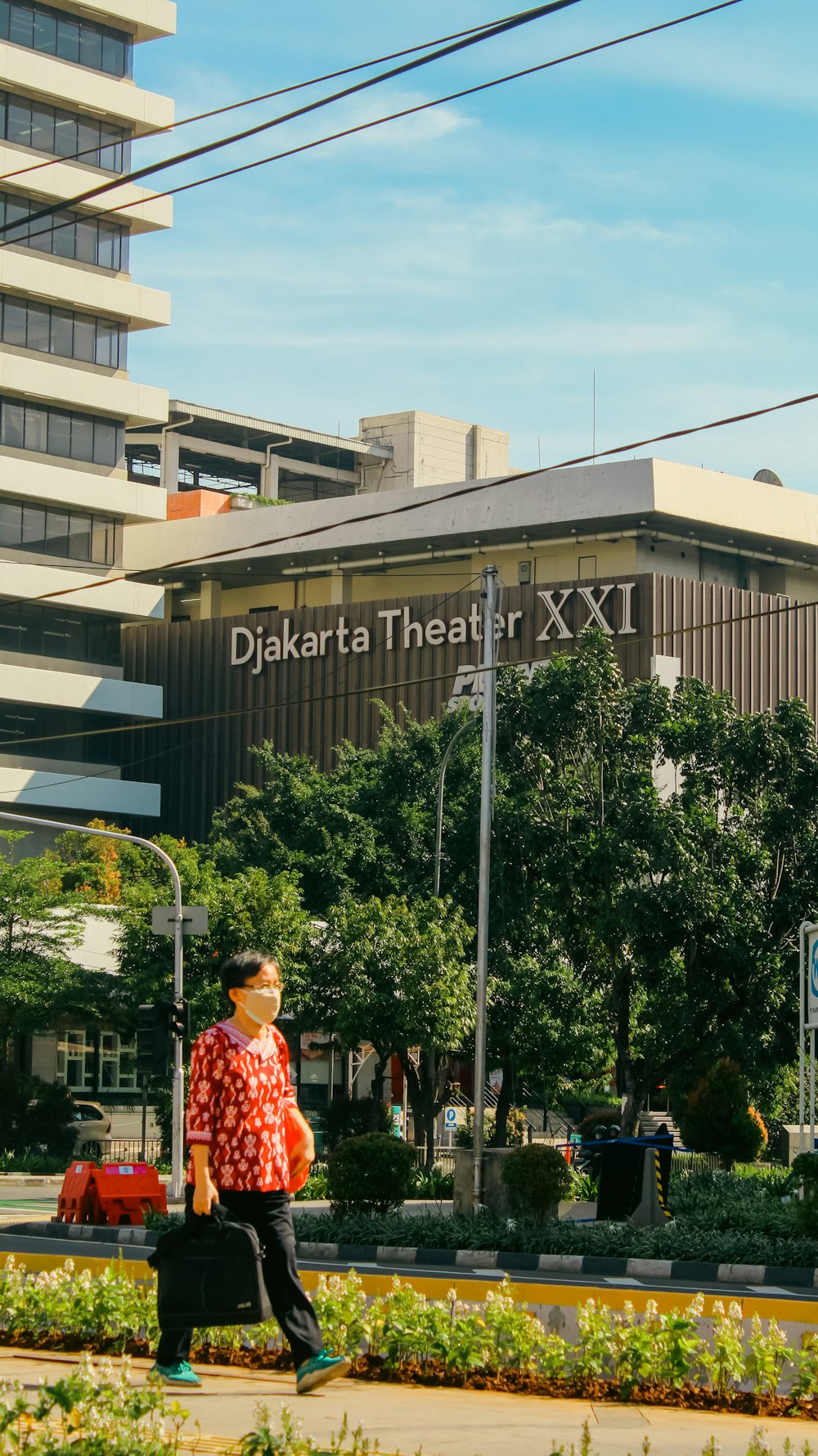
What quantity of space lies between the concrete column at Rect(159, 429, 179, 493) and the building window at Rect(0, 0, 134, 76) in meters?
18.6

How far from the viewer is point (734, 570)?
216ft

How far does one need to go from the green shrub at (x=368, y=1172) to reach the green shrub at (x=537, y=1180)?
1129mm

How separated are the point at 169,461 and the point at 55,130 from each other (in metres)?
19.9

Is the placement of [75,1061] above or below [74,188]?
below

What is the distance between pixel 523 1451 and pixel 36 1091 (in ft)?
116

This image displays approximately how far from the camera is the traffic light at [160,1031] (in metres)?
26.7

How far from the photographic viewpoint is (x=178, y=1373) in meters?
7.51

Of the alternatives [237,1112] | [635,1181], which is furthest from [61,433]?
[237,1112]

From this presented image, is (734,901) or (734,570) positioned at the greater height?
(734,570)

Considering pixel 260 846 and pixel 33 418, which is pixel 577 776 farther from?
pixel 33 418

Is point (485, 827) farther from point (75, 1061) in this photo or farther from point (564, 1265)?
point (75, 1061)

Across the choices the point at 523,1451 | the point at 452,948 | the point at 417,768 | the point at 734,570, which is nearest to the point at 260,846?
the point at 417,768

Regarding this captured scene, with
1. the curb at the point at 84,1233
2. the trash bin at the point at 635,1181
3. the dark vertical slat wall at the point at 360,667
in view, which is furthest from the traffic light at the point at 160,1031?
the dark vertical slat wall at the point at 360,667

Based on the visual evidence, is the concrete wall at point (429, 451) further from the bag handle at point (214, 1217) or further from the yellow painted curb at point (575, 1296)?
the bag handle at point (214, 1217)
